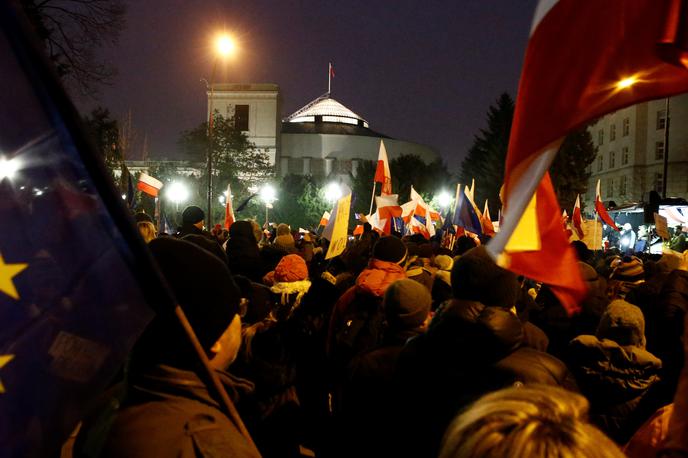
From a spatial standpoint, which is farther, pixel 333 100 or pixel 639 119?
pixel 333 100

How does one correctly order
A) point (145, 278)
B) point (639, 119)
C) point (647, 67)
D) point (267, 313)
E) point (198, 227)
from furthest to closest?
point (639, 119)
point (198, 227)
point (267, 313)
point (647, 67)
point (145, 278)

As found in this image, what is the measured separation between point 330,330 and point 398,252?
2.90ft

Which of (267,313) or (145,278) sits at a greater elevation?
(145,278)

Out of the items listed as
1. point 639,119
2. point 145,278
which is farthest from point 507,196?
point 639,119

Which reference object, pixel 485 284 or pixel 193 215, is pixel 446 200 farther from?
pixel 485 284

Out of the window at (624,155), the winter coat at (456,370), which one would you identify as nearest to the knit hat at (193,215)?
the winter coat at (456,370)

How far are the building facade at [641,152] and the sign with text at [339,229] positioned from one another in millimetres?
51967

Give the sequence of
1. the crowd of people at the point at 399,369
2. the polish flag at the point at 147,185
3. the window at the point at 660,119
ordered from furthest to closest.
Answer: the window at the point at 660,119, the polish flag at the point at 147,185, the crowd of people at the point at 399,369

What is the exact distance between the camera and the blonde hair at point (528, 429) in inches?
53.8

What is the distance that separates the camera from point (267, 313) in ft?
14.8

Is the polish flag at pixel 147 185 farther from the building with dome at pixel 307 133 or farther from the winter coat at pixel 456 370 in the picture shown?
the building with dome at pixel 307 133

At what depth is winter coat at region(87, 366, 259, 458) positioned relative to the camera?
1.65 m

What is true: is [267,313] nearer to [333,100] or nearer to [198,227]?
[198,227]

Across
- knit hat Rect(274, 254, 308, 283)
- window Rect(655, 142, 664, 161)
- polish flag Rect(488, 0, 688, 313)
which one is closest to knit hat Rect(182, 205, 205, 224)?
knit hat Rect(274, 254, 308, 283)
